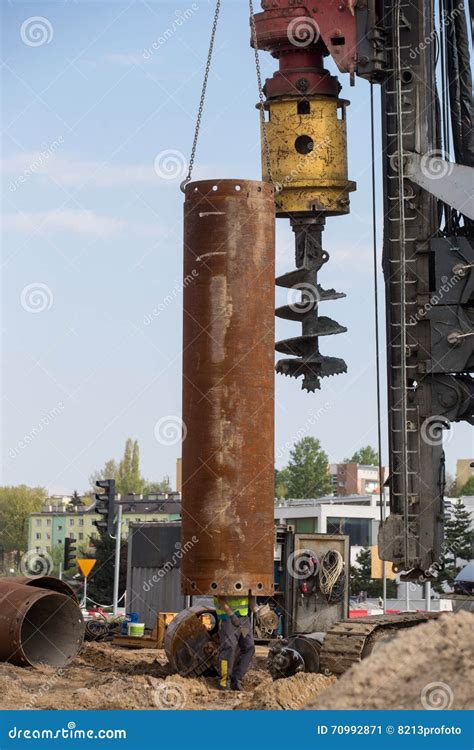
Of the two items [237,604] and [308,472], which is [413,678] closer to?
[237,604]

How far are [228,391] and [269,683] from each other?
341 cm

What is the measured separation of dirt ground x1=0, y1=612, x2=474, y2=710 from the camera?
33.3ft

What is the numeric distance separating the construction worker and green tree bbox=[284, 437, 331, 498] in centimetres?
10595

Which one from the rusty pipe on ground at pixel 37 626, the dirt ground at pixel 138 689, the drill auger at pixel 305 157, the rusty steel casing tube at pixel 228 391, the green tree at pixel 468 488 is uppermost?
the green tree at pixel 468 488

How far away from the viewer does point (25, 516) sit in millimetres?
95625

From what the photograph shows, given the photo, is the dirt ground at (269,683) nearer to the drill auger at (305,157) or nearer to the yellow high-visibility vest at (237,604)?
the yellow high-visibility vest at (237,604)

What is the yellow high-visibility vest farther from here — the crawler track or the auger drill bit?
the auger drill bit

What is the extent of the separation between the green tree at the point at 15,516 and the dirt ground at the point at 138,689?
71.5 meters

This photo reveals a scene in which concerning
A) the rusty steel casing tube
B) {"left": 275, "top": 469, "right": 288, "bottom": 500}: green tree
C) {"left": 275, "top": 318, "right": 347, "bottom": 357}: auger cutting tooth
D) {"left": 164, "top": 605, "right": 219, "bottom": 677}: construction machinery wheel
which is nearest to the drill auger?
{"left": 275, "top": 318, "right": 347, "bottom": 357}: auger cutting tooth

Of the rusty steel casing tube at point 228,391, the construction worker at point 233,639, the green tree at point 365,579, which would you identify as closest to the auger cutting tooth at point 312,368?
the rusty steel casing tube at point 228,391

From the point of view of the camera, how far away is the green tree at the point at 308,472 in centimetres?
12356

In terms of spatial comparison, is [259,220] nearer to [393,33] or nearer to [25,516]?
[393,33]

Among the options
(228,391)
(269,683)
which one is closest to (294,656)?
(269,683)
